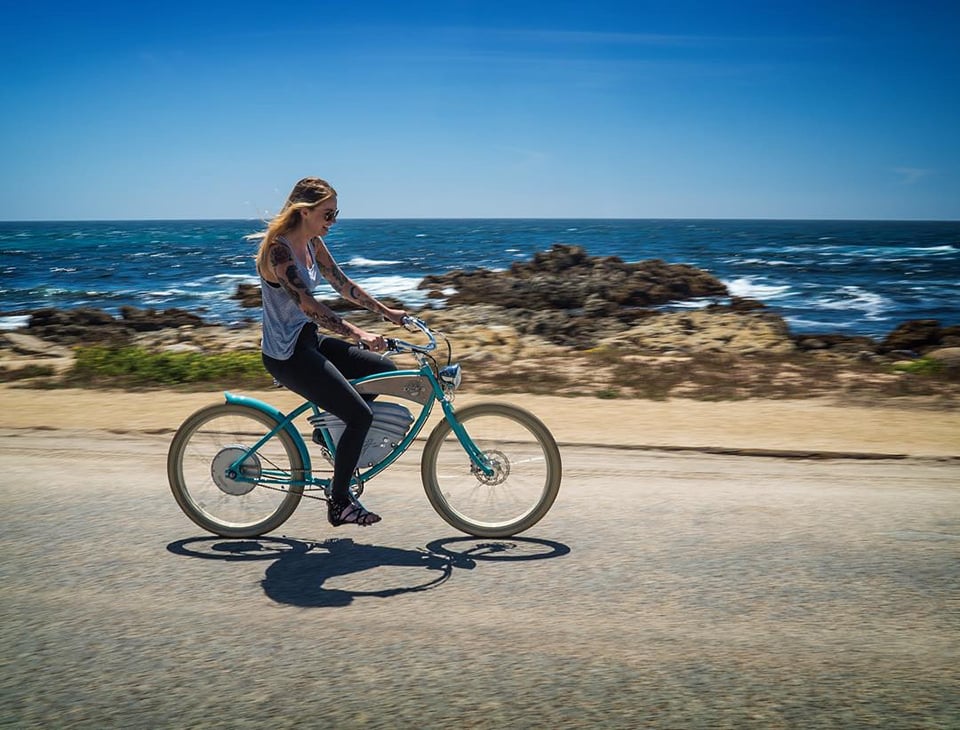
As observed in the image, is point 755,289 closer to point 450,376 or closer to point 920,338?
point 920,338

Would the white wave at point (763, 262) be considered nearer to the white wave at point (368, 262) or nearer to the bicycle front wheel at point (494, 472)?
the white wave at point (368, 262)

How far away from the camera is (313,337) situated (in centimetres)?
462

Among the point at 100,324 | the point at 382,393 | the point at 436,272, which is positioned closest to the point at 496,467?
the point at 382,393

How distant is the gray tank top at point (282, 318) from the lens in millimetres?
4484

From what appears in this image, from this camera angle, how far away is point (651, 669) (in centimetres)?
326

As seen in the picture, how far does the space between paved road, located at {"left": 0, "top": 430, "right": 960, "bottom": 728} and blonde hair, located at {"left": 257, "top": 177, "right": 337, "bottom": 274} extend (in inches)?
66.5

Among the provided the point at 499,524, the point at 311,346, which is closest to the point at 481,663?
the point at 499,524

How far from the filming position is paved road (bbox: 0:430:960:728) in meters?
3.01

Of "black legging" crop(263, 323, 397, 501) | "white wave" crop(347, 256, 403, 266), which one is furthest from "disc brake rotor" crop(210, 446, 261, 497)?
"white wave" crop(347, 256, 403, 266)

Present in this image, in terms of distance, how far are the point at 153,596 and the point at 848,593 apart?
3350 mm

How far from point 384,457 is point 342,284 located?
1.06 m

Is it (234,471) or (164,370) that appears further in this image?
(164,370)

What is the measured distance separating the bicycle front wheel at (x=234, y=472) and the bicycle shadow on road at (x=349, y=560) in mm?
140

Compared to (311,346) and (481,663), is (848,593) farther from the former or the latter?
(311,346)
